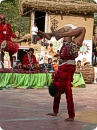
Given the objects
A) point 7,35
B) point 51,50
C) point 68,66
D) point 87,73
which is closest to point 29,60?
point 7,35

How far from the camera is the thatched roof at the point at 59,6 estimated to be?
18750 mm

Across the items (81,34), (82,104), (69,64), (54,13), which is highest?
(54,13)

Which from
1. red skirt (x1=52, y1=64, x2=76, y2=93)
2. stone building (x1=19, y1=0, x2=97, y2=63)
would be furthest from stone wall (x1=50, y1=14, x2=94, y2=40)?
red skirt (x1=52, y1=64, x2=76, y2=93)

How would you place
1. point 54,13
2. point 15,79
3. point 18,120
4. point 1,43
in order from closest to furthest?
point 18,120 < point 1,43 < point 15,79 < point 54,13

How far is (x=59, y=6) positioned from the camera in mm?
19172

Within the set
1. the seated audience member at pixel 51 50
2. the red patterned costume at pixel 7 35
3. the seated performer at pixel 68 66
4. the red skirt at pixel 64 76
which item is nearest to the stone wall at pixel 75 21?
the seated audience member at pixel 51 50

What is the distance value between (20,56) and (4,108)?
1686cm

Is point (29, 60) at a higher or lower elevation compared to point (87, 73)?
higher

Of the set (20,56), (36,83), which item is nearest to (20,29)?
(20,56)

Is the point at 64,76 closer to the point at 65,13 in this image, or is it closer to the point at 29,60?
the point at 29,60

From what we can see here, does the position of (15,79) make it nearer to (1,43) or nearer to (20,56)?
(1,43)

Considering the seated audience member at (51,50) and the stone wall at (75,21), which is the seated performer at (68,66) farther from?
the stone wall at (75,21)

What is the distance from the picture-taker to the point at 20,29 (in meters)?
33.0

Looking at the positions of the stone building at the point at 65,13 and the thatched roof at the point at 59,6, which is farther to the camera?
the stone building at the point at 65,13
